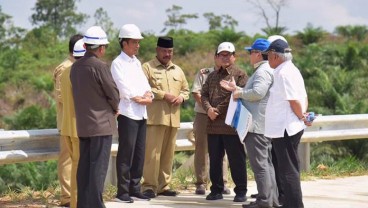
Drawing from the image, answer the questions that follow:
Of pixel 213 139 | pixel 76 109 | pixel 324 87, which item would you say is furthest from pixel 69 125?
pixel 324 87

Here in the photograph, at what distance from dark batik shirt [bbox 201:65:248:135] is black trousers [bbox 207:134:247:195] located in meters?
0.09

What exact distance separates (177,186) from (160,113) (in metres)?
1.30

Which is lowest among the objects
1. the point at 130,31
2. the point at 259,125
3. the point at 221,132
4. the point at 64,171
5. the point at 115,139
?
the point at 64,171

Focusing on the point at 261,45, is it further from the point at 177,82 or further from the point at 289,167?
the point at 289,167

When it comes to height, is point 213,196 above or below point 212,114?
below

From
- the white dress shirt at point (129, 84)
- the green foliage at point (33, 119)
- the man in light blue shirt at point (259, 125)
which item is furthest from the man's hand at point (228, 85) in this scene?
the green foliage at point (33, 119)

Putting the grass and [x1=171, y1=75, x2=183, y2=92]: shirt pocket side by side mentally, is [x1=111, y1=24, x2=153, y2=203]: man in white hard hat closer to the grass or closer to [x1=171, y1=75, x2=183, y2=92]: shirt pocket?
the grass

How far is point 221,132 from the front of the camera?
910cm

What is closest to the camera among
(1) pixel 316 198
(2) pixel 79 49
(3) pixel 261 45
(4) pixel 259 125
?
(2) pixel 79 49

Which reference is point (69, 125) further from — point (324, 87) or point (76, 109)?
point (324, 87)

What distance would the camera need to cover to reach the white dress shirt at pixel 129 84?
29.1 ft

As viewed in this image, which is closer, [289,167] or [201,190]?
[289,167]

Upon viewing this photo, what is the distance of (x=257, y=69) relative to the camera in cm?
852

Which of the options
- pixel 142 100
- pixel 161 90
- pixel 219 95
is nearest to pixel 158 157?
pixel 161 90
